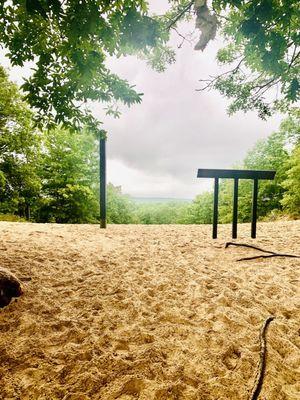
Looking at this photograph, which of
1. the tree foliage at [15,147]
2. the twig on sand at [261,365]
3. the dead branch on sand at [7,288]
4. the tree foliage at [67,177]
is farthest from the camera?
the tree foliage at [67,177]

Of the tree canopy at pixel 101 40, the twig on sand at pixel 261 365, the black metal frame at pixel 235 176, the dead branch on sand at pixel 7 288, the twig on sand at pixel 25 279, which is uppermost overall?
the tree canopy at pixel 101 40

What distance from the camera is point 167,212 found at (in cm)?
5584

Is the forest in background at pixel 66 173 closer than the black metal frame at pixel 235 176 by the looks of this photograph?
No

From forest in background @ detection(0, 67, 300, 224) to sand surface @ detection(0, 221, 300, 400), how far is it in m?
6.24

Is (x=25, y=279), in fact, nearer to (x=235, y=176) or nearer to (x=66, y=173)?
(x=235, y=176)

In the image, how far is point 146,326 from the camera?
8.70 ft

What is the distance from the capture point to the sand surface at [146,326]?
6.30ft

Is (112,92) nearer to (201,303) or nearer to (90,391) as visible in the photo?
(201,303)

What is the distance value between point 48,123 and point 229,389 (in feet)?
15.3

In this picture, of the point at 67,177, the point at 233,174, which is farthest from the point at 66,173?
the point at 233,174

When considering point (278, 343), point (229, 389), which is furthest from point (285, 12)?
point (229, 389)

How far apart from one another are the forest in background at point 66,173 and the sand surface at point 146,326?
20.5 ft

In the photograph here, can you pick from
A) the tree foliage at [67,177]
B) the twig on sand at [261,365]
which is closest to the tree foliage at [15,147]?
the tree foliage at [67,177]

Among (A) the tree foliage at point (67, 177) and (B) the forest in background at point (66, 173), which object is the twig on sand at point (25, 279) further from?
(A) the tree foliage at point (67, 177)
